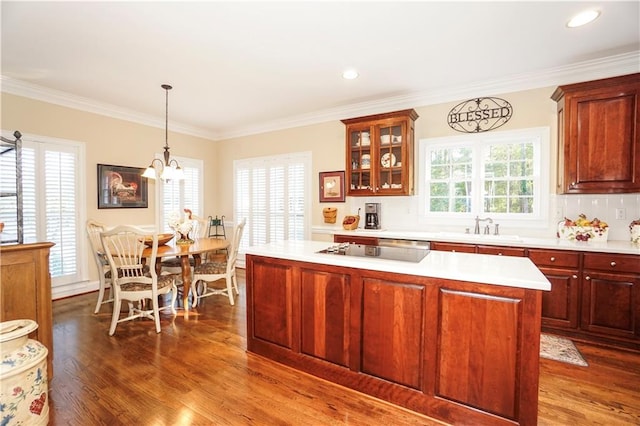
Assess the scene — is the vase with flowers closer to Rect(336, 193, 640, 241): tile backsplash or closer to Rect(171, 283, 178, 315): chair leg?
Rect(171, 283, 178, 315): chair leg

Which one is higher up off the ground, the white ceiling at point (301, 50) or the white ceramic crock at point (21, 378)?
the white ceiling at point (301, 50)

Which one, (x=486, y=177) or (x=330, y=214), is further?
(x=330, y=214)

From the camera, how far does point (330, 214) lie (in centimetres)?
470

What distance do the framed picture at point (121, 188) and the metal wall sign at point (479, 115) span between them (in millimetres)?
4802

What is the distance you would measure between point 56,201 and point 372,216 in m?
4.32

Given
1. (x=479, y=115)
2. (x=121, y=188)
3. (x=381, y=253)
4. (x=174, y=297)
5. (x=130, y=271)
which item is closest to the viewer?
(x=381, y=253)

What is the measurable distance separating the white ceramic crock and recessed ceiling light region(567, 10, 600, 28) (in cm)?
434

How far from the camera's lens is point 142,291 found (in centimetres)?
298

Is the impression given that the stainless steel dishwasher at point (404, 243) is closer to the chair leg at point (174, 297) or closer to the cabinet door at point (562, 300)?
the cabinet door at point (562, 300)

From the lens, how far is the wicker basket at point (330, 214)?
468 centimetres

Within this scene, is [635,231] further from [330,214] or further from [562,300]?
[330,214]

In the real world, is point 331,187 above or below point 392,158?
below

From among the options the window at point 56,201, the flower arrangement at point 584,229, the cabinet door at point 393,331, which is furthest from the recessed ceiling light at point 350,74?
the window at point 56,201

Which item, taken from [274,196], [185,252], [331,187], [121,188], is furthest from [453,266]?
[121,188]
